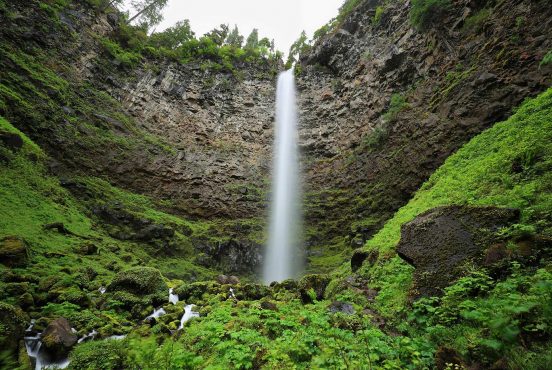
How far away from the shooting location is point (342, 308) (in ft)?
17.5

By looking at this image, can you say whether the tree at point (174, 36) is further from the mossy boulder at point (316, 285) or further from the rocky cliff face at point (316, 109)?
the mossy boulder at point (316, 285)

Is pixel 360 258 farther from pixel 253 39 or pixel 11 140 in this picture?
pixel 253 39

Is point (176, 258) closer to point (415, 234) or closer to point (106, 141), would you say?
point (106, 141)

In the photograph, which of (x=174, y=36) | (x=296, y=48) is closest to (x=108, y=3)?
(x=174, y=36)

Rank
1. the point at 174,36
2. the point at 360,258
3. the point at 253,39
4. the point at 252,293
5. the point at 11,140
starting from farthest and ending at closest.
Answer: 1. the point at 253,39
2. the point at 174,36
3. the point at 11,140
4. the point at 360,258
5. the point at 252,293

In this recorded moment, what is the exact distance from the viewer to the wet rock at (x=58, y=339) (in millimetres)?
4930

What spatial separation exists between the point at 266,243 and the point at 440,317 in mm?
13483

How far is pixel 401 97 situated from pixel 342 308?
15330 mm

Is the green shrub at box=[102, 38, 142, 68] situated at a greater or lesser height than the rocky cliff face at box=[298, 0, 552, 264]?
greater

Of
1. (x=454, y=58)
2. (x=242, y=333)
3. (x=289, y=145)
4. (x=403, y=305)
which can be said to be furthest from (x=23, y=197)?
(x=454, y=58)

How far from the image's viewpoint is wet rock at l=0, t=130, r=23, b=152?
1168 cm

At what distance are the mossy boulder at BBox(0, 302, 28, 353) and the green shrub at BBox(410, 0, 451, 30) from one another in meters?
21.1

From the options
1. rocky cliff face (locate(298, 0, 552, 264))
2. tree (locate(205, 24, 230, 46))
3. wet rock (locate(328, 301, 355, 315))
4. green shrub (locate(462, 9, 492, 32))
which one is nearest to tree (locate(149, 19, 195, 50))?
tree (locate(205, 24, 230, 46))

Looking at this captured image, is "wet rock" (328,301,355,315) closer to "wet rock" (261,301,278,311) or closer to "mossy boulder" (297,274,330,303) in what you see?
"wet rock" (261,301,278,311)
